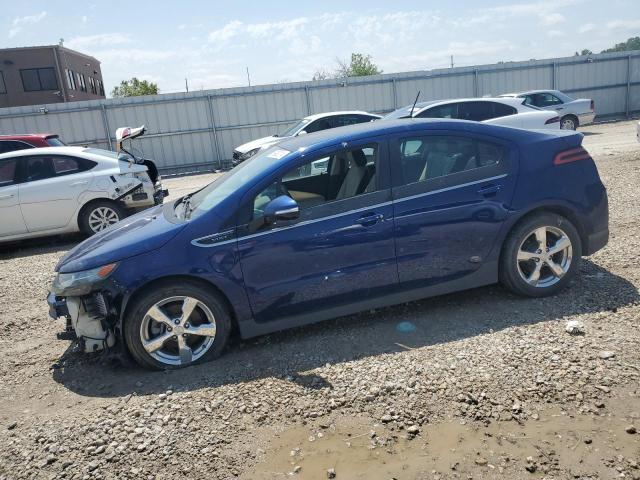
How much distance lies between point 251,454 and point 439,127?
9.80 ft

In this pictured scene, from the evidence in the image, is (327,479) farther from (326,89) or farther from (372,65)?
(372,65)

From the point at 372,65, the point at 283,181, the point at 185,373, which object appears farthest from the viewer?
the point at 372,65

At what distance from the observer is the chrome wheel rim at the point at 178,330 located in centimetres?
385

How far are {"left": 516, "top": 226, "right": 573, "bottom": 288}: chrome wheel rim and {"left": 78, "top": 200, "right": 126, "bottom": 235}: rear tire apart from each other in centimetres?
670

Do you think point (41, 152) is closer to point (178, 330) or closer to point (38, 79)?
point (178, 330)

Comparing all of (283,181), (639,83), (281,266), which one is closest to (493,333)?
(281,266)

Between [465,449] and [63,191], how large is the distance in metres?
7.80

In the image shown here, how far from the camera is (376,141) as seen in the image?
428 cm

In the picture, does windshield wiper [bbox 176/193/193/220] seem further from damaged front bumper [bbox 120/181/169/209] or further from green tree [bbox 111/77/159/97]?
green tree [bbox 111/77/159/97]

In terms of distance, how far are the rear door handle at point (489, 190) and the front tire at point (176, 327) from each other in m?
2.31

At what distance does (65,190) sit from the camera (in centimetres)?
849

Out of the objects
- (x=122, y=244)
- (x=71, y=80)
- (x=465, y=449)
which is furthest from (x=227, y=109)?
(x=71, y=80)

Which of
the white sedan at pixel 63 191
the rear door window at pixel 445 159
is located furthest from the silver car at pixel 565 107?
the rear door window at pixel 445 159

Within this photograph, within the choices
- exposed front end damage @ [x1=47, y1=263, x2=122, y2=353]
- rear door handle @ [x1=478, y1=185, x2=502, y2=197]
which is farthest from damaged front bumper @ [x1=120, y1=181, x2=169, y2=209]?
rear door handle @ [x1=478, y1=185, x2=502, y2=197]
